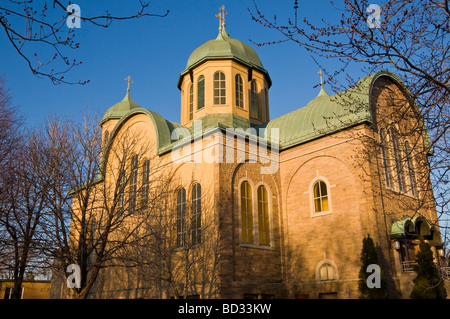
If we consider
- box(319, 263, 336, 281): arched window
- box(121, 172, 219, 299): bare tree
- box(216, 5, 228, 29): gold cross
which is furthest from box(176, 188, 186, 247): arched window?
box(216, 5, 228, 29): gold cross

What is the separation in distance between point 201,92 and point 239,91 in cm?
205

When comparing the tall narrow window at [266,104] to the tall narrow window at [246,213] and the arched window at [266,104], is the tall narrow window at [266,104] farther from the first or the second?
the tall narrow window at [246,213]

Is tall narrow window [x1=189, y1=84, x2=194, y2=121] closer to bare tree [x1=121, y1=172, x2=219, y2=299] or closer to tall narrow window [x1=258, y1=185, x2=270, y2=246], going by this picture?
bare tree [x1=121, y1=172, x2=219, y2=299]

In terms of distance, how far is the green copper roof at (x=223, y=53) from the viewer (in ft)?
71.3

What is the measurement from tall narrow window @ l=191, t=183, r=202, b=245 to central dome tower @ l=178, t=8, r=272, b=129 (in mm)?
4492

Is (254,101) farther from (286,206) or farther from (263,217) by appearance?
(263,217)

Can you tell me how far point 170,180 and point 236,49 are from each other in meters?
8.99

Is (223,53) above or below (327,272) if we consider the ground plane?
above

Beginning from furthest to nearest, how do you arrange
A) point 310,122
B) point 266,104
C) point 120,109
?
point 120,109
point 266,104
point 310,122

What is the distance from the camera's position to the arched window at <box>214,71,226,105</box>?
21203 mm

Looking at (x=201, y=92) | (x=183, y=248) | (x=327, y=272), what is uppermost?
(x=201, y=92)

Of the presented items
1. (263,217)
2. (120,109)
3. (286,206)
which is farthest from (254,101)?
(120,109)

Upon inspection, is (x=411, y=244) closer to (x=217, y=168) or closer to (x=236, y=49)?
(x=217, y=168)

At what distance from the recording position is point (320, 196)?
1675 centimetres
